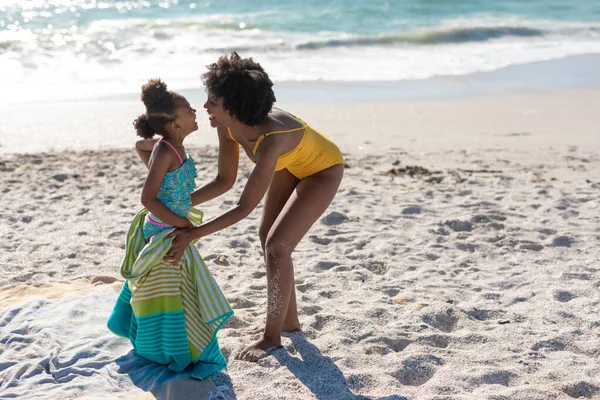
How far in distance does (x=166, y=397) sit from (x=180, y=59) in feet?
42.1

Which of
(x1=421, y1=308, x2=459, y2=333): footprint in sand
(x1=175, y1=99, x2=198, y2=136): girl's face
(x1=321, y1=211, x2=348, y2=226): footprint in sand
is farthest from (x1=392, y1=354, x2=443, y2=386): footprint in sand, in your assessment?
(x1=321, y1=211, x2=348, y2=226): footprint in sand

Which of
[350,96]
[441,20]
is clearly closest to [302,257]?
[350,96]

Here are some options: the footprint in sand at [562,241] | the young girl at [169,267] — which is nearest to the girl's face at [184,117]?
the young girl at [169,267]

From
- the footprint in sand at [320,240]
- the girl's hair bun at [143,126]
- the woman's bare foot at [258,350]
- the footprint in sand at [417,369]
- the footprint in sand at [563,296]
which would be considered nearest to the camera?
the girl's hair bun at [143,126]

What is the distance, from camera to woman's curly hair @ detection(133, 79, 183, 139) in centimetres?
336

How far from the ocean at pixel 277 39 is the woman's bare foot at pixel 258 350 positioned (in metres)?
8.43

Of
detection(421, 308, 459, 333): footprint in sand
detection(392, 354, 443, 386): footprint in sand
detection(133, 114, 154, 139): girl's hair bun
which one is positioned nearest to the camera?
detection(133, 114, 154, 139): girl's hair bun

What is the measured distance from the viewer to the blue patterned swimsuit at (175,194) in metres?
3.45

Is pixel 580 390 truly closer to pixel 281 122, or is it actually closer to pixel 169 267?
pixel 281 122

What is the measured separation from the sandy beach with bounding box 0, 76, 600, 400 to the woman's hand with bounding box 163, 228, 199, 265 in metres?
0.61

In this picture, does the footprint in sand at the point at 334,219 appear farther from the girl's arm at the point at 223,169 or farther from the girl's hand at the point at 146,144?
the girl's hand at the point at 146,144

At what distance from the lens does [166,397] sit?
3334 millimetres

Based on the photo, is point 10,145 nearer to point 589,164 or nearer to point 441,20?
point 589,164

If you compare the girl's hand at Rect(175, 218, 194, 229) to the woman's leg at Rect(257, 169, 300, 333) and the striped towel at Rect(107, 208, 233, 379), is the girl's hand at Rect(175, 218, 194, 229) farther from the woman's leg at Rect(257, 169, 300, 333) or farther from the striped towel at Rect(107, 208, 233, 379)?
the woman's leg at Rect(257, 169, 300, 333)
